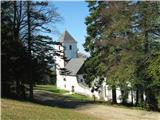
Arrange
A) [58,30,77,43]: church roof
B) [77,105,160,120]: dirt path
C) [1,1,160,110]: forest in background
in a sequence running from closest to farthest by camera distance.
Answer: [77,105,160,120]: dirt path
[1,1,160,110]: forest in background
[58,30,77,43]: church roof

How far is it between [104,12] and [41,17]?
6.71 metres

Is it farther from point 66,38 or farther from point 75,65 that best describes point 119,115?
point 66,38

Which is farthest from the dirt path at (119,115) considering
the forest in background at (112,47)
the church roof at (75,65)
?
the church roof at (75,65)

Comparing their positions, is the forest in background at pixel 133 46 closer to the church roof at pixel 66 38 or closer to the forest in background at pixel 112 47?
the forest in background at pixel 112 47

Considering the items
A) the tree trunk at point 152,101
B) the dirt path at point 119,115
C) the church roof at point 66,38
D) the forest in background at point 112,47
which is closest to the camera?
the dirt path at point 119,115

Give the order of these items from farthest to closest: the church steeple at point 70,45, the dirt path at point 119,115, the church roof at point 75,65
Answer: the church steeple at point 70,45 → the church roof at point 75,65 → the dirt path at point 119,115

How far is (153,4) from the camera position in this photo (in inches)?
1340

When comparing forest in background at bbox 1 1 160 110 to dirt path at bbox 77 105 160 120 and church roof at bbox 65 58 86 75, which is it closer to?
dirt path at bbox 77 105 160 120

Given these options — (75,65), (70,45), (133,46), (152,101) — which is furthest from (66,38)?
(133,46)

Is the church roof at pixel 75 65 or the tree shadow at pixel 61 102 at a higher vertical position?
the church roof at pixel 75 65

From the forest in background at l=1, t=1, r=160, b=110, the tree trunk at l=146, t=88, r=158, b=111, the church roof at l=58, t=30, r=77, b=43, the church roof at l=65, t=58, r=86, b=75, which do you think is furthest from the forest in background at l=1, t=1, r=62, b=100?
the church roof at l=58, t=30, r=77, b=43

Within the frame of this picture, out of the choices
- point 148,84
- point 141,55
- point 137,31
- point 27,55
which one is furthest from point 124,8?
point 27,55

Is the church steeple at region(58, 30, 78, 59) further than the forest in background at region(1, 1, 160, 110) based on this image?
Yes

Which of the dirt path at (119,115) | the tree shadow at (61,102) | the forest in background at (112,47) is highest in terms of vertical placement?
the forest in background at (112,47)
